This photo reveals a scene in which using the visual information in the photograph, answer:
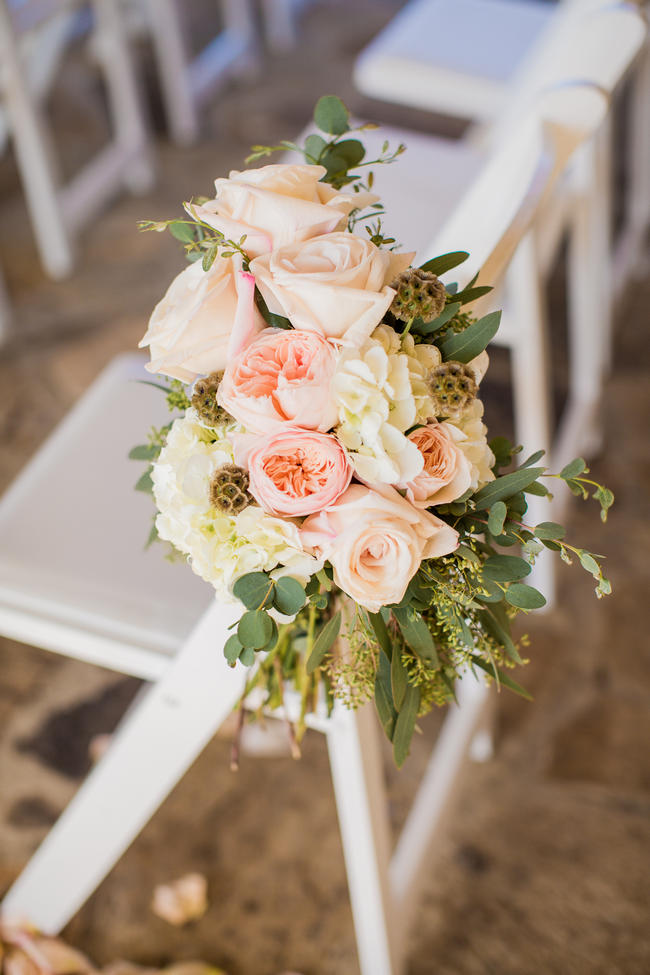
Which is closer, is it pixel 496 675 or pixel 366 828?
pixel 496 675

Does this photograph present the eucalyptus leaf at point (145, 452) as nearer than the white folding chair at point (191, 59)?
Yes

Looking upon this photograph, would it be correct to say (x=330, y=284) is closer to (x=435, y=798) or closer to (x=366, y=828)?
(x=366, y=828)

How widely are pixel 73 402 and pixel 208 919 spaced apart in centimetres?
130

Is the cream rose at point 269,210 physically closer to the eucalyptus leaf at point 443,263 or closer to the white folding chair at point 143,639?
the eucalyptus leaf at point 443,263

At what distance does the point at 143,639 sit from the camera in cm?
118

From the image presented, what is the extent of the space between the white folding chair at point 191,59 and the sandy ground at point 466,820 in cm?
157

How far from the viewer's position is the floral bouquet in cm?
64

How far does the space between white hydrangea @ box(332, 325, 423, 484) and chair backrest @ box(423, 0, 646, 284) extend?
21 centimetres

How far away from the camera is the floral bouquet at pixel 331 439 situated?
2.10 ft

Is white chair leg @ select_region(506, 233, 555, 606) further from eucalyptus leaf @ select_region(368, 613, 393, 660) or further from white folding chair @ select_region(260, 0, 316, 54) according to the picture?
white folding chair @ select_region(260, 0, 316, 54)

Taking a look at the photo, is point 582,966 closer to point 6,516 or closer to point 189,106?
point 6,516

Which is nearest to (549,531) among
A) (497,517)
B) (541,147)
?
(497,517)

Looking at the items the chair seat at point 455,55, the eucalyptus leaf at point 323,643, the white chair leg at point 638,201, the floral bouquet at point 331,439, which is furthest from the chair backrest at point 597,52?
the white chair leg at point 638,201

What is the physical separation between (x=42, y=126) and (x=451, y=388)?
→ 2434mm
